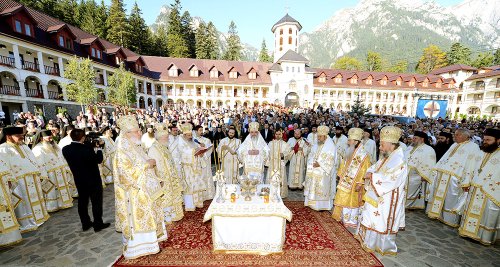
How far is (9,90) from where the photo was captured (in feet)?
71.5

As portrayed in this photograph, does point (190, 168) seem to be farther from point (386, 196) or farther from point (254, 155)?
point (386, 196)

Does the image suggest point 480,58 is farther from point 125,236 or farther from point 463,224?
point 125,236

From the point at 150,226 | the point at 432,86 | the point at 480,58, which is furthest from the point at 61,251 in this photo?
the point at 480,58

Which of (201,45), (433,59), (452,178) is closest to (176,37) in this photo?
(201,45)

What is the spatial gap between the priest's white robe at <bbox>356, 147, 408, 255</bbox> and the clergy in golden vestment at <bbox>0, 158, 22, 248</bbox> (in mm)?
7578

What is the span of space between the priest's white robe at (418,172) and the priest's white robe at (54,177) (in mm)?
10359

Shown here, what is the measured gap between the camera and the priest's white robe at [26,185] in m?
5.23

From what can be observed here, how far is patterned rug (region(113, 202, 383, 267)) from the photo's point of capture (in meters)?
4.46

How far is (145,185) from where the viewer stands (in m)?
4.23

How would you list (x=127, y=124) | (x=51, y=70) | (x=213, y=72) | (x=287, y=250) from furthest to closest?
1. (x=213, y=72)
2. (x=51, y=70)
3. (x=287, y=250)
4. (x=127, y=124)

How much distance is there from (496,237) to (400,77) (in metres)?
51.0

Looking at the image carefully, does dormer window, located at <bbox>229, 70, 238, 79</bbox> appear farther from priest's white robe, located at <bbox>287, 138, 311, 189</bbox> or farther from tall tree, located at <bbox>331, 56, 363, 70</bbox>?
tall tree, located at <bbox>331, 56, 363, 70</bbox>

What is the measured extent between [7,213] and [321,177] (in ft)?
24.7

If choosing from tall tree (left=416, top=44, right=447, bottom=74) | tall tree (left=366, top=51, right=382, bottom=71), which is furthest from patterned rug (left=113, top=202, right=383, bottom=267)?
tall tree (left=416, top=44, right=447, bottom=74)
